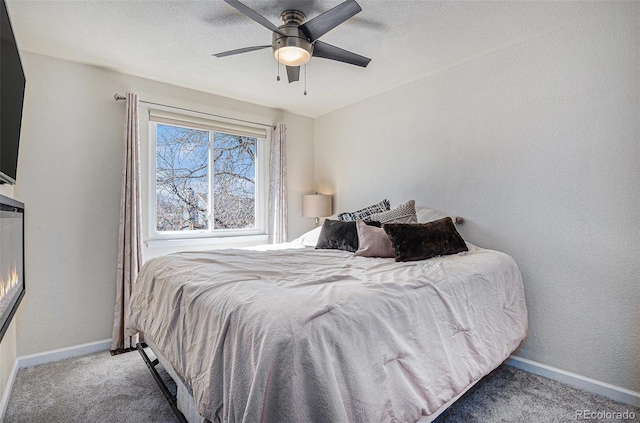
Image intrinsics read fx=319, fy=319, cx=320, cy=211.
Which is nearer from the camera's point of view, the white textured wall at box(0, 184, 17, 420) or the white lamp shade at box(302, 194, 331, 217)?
the white textured wall at box(0, 184, 17, 420)

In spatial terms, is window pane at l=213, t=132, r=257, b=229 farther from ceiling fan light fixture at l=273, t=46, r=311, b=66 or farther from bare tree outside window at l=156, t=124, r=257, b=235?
ceiling fan light fixture at l=273, t=46, r=311, b=66

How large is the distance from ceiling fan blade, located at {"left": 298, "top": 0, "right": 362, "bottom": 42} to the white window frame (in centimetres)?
189

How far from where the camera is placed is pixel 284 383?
38.4 inches

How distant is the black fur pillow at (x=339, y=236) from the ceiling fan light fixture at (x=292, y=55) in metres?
1.33

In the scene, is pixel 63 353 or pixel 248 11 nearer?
pixel 248 11

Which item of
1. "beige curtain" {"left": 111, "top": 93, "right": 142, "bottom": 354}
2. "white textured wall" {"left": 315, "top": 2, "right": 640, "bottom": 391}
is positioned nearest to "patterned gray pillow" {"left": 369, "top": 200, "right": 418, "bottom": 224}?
"white textured wall" {"left": 315, "top": 2, "right": 640, "bottom": 391}

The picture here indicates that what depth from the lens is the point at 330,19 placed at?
1727mm

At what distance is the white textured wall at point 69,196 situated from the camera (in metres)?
2.53

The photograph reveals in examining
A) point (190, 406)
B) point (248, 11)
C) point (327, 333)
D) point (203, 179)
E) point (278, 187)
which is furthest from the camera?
point (278, 187)

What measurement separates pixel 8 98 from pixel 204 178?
2015 millimetres

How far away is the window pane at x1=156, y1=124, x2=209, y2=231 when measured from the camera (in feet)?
10.8

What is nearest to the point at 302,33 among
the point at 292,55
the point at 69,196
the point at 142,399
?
the point at 292,55

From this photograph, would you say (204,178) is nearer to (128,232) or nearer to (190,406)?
(128,232)

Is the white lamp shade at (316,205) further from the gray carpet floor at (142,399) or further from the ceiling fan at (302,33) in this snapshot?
the gray carpet floor at (142,399)
